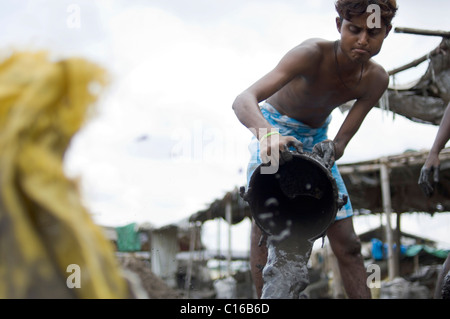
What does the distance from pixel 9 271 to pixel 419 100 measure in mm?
6110

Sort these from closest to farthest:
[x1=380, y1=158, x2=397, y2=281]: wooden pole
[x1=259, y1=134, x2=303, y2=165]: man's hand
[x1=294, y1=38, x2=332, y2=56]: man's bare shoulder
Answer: [x1=259, y1=134, x2=303, y2=165]: man's hand
[x1=294, y1=38, x2=332, y2=56]: man's bare shoulder
[x1=380, y1=158, x2=397, y2=281]: wooden pole

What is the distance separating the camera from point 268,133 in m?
2.08

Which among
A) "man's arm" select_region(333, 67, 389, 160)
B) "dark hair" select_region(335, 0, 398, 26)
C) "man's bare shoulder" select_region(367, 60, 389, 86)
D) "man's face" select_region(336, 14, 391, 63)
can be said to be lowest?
"man's arm" select_region(333, 67, 389, 160)

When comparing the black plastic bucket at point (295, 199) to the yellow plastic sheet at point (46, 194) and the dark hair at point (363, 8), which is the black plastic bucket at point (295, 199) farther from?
the yellow plastic sheet at point (46, 194)

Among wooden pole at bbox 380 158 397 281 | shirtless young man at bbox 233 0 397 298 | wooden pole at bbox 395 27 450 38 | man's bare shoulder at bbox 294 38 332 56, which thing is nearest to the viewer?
shirtless young man at bbox 233 0 397 298

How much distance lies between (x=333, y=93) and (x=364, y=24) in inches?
20.8

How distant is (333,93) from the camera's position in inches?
117

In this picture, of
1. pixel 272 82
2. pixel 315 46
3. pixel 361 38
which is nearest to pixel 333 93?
pixel 315 46

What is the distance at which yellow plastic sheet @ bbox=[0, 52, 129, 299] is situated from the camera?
84 centimetres

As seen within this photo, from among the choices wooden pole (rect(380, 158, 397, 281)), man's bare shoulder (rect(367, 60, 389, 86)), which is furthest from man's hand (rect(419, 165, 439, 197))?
wooden pole (rect(380, 158, 397, 281))

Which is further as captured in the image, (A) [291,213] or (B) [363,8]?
(B) [363,8]

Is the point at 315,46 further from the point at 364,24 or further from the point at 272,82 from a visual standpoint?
the point at 272,82

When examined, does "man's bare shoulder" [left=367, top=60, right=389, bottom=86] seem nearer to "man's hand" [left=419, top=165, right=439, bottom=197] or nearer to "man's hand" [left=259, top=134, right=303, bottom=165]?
"man's hand" [left=419, top=165, right=439, bottom=197]
